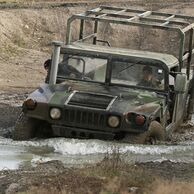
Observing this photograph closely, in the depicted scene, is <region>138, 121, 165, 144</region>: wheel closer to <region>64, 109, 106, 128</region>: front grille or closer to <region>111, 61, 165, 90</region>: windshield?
<region>64, 109, 106, 128</region>: front grille

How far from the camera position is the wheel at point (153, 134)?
934 cm

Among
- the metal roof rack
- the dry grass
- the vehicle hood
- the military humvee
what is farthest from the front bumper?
the dry grass

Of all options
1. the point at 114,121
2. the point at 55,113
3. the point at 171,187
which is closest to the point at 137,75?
the point at 114,121

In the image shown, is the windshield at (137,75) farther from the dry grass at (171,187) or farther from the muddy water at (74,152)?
the dry grass at (171,187)

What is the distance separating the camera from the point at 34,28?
22281 mm

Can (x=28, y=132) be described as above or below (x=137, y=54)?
below

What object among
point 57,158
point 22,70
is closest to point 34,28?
point 22,70

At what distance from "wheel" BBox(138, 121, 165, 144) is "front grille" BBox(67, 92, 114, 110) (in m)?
0.65

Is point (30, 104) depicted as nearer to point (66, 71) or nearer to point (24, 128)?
point (24, 128)

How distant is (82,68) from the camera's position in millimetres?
10180

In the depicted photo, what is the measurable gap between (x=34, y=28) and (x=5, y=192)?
16.2 meters

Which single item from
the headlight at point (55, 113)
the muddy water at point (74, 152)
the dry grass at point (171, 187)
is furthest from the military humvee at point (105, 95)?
the dry grass at point (171, 187)

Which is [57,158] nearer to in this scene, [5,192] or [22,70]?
[5,192]

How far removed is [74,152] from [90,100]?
2.64 ft
